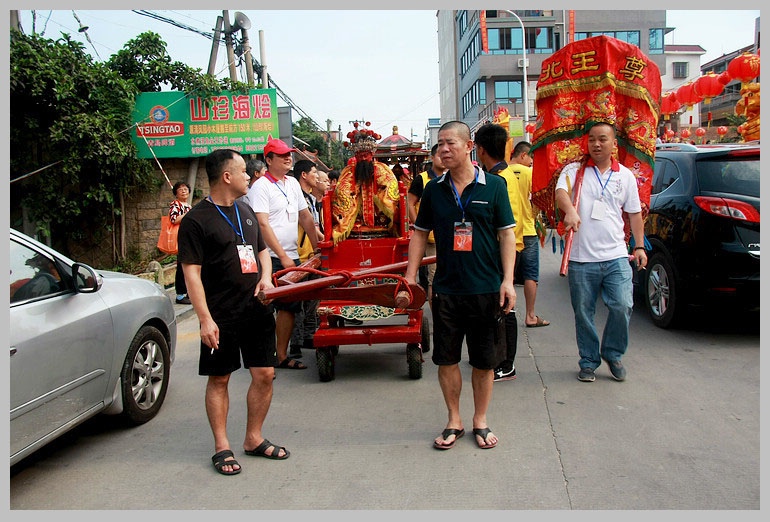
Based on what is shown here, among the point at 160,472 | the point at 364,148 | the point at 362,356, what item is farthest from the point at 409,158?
the point at 160,472

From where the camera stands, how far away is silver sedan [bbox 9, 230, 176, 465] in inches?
118

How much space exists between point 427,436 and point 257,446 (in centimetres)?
103

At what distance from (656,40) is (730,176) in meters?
41.0

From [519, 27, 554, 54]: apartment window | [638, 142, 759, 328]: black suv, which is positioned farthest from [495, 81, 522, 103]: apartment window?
[638, 142, 759, 328]: black suv

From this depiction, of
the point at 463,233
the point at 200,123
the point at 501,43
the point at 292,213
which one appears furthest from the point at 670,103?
the point at 501,43

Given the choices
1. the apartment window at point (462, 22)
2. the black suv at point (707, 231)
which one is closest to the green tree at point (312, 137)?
the apartment window at point (462, 22)

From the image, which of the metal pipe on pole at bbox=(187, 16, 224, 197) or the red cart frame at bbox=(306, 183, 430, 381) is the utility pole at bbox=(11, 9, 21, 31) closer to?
the metal pipe on pole at bbox=(187, 16, 224, 197)

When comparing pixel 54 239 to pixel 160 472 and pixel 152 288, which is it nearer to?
pixel 152 288

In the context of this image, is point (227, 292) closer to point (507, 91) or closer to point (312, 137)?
point (312, 137)

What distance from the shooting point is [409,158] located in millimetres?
8164

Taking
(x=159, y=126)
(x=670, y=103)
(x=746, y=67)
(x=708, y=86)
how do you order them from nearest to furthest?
1. (x=746, y=67)
2. (x=159, y=126)
3. (x=708, y=86)
4. (x=670, y=103)

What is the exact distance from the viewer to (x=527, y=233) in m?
5.79

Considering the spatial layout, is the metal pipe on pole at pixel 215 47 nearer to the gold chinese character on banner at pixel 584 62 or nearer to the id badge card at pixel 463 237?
the gold chinese character on banner at pixel 584 62

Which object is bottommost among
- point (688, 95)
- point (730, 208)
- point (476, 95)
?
point (730, 208)
